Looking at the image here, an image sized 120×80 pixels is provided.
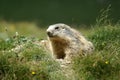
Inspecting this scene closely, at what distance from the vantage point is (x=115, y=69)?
7.70 meters

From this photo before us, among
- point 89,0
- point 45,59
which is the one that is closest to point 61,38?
point 45,59

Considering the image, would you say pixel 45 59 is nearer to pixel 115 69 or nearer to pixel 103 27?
pixel 115 69

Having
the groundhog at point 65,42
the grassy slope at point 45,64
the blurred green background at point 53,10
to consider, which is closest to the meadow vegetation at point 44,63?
the grassy slope at point 45,64

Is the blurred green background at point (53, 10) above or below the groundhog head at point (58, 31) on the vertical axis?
above

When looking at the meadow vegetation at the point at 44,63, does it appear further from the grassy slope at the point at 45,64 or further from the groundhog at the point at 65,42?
the groundhog at the point at 65,42

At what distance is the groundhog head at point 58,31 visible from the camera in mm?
8203

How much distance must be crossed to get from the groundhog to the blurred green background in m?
9.51

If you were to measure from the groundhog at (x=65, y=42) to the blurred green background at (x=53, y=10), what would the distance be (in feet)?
31.2

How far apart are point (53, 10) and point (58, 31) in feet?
43.0

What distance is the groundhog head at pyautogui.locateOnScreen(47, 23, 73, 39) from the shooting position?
8.20m

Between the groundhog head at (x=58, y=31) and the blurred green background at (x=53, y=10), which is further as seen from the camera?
the blurred green background at (x=53, y=10)

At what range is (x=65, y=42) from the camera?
8383mm

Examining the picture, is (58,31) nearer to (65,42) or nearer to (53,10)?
(65,42)

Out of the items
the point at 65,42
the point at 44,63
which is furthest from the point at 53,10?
the point at 44,63
